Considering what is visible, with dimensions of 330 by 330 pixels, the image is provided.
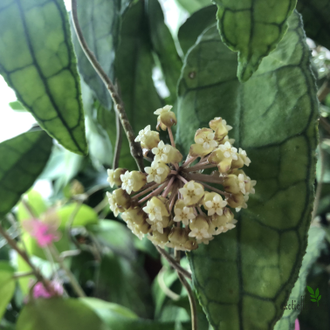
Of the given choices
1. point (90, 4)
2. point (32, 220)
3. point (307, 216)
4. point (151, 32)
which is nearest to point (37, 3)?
point (90, 4)

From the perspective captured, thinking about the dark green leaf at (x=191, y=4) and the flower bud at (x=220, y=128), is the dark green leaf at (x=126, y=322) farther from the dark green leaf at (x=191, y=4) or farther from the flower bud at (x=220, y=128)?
the dark green leaf at (x=191, y=4)

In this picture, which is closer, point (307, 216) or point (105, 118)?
point (307, 216)

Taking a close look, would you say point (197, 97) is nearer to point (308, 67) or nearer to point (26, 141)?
point (308, 67)

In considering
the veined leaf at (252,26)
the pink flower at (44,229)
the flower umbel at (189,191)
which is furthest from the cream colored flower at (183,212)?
the pink flower at (44,229)

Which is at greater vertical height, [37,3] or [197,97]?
[37,3]

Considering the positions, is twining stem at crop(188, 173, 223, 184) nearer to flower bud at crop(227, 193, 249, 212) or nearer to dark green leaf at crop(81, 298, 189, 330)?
flower bud at crop(227, 193, 249, 212)

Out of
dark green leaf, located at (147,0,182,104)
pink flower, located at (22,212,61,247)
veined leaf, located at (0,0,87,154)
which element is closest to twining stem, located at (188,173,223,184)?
veined leaf, located at (0,0,87,154)
